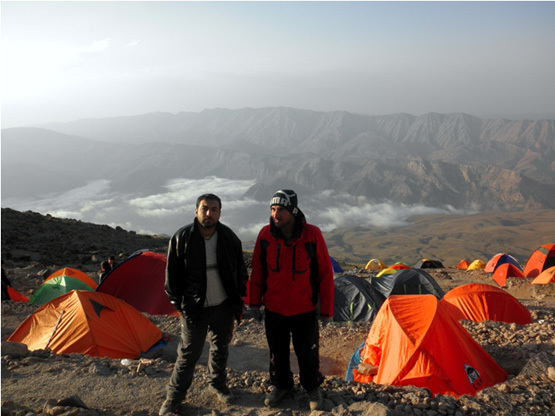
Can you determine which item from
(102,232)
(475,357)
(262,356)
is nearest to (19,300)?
(262,356)

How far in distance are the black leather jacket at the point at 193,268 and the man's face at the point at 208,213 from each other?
11 centimetres

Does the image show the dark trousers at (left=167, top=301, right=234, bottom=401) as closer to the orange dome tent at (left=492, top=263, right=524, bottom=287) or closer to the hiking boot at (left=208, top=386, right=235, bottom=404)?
the hiking boot at (left=208, top=386, right=235, bottom=404)

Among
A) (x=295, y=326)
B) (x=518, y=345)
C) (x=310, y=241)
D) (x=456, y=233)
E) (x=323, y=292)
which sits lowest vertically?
(x=456, y=233)

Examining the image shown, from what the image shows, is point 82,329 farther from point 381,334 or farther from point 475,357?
point 475,357

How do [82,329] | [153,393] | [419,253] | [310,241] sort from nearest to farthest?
[310,241]
[153,393]
[82,329]
[419,253]

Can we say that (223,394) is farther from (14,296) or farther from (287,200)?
(14,296)

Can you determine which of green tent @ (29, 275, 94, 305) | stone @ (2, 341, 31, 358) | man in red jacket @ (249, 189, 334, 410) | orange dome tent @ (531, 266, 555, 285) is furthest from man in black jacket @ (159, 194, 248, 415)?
orange dome tent @ (531, 266, 555, 285)

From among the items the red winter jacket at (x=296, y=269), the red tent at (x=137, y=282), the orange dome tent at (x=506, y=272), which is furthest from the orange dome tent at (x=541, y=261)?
the red winter jacket at (x=296, y=269)

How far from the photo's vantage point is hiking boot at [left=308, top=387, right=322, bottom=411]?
4.00m

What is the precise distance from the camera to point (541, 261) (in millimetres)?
22391

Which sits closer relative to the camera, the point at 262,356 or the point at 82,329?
the point at 82,329

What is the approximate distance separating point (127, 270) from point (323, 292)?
9.64 metres

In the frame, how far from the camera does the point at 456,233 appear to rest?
7564 inches

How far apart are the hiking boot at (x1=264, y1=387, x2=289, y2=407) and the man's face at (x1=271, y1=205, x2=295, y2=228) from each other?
1.91 m
